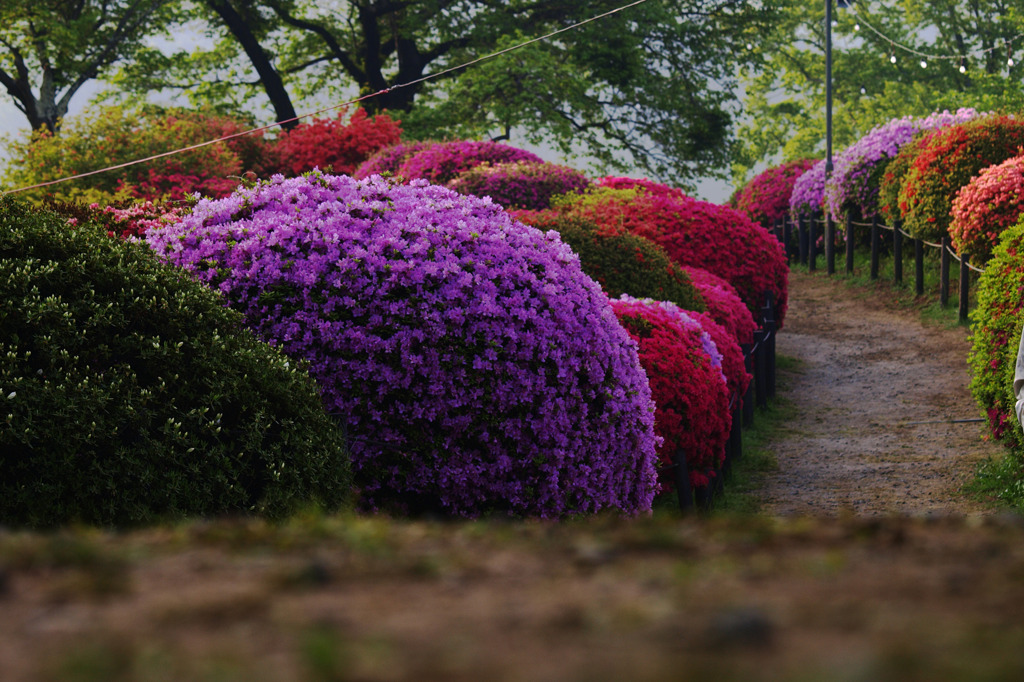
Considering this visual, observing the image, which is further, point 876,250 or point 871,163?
point 871,163

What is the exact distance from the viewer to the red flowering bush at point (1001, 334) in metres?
8.95

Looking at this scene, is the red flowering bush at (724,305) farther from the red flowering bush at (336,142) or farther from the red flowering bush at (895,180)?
the red flowering bush at (336,142)

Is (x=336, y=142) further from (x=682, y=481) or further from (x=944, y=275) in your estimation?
(x=682, y=481)

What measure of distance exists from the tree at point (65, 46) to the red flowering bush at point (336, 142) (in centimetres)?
812

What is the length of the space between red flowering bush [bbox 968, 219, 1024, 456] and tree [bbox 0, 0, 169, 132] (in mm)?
22758

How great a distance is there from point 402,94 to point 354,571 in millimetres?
28182

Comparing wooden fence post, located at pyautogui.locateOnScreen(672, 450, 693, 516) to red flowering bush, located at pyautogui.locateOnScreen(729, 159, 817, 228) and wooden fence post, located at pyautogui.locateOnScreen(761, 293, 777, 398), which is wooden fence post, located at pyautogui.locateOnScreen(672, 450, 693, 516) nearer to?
wooden fence post, located at pyautogui.locateOnScreen(761, 293, 777, 398)

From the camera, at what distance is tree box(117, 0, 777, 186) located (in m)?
25.8

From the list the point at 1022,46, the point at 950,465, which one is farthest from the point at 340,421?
the point at 1022,46

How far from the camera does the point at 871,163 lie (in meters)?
22.9

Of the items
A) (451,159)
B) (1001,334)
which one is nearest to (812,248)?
(451,159)

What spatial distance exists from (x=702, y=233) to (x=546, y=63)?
40.3 ft

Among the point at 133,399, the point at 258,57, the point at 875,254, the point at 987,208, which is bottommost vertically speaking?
the point at 875,254

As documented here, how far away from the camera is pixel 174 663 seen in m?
1.49
